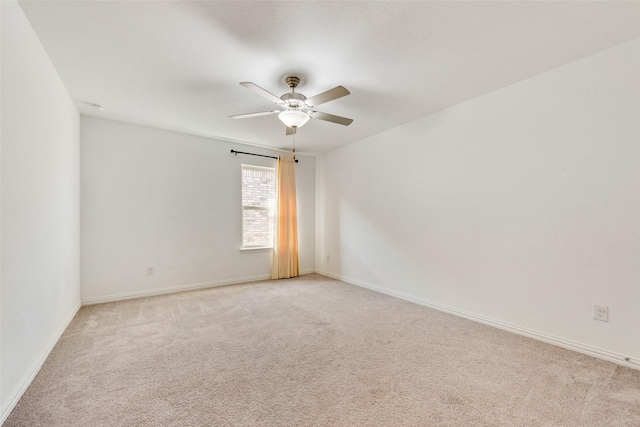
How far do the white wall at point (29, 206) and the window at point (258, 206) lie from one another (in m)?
2.36

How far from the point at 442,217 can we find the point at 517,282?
101cm

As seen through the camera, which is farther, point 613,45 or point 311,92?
point 311,92

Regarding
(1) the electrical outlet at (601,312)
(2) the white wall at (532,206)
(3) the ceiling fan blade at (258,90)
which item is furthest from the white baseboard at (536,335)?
(3) the ceiling fan blade at (258,90)

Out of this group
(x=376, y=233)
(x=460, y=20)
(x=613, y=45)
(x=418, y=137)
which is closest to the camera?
(x=460, y=20)

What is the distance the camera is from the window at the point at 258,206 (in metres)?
4.80

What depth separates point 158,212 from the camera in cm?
397

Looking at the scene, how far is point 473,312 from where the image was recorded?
119 inches

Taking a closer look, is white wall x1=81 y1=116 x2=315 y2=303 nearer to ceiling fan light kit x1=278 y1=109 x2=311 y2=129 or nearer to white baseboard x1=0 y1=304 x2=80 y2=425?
white baseboard x1=0 y1=304 x2=80 y2=425

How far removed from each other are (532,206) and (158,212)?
4.50 metres

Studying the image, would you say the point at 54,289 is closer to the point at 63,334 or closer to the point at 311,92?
the point at 63,334

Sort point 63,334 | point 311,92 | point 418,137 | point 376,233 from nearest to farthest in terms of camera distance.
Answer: point 63,334 → point 311,92 → point 418,137 → point 376,233

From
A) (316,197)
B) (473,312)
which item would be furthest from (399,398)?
(316,197)

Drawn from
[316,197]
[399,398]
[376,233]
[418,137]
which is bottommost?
[399,398]

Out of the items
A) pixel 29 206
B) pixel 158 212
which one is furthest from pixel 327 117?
pixel 158 212
